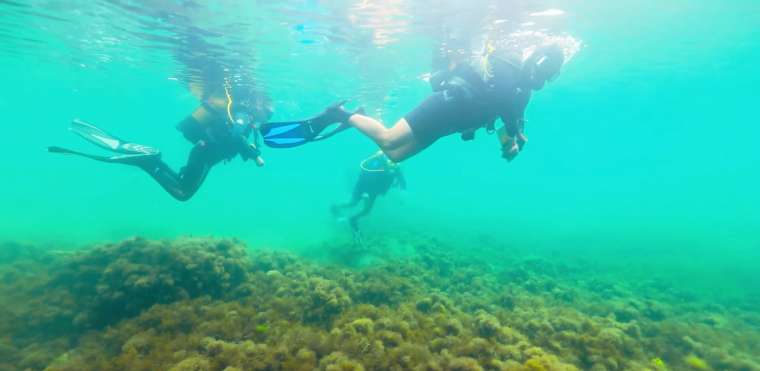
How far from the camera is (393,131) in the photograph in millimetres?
5211

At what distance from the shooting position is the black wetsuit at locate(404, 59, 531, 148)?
477 cm

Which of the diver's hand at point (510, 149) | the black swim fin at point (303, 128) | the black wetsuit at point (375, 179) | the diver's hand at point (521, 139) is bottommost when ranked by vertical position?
the black swim fin at point (303, 128)

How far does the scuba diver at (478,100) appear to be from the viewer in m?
4.74

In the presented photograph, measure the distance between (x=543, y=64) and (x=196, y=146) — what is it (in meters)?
7.96

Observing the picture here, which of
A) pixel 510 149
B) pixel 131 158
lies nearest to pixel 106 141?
pixel 131 158

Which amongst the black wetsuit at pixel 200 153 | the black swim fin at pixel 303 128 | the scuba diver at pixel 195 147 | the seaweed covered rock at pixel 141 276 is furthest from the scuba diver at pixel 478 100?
the black wetsuit at pixel 200 153

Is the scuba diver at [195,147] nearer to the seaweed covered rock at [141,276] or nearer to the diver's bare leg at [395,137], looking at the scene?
the seaweed covered rock at [141,276]

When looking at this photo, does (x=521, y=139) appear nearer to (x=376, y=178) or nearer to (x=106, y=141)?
(x=376, y=178)

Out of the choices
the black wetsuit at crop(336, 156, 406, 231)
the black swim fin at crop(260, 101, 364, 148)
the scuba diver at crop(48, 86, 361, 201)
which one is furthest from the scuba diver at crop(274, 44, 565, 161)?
the black wetsuit at crop(336, 156, 406, 231)

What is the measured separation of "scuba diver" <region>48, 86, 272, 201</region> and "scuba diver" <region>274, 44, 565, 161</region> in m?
4.42

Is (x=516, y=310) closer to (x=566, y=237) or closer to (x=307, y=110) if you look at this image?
(x=566, y=237)

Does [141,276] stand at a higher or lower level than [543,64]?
lower

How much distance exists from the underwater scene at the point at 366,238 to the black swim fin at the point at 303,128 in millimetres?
33

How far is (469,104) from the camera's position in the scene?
16.0 feet
